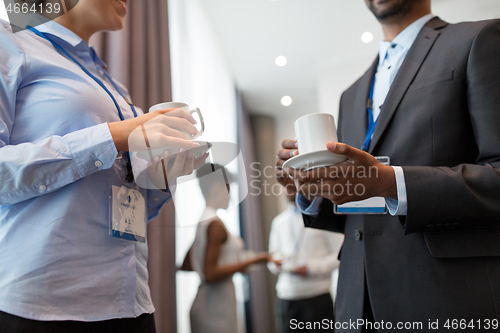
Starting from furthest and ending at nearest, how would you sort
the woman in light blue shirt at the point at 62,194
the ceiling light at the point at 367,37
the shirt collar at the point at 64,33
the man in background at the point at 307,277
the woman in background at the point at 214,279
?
the ceiling light at the point at 367,37 < the man in background at the point at 307,277 < the woman in background at the point at 214,279 < the shirt collar at the point at 64,33 < the woman in light blue shirt at the point at 62,194

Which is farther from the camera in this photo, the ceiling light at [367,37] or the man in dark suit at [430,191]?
the ceiling light at [367,37]

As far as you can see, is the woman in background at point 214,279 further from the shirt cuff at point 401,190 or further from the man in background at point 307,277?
the shirt cuff at point 401,190

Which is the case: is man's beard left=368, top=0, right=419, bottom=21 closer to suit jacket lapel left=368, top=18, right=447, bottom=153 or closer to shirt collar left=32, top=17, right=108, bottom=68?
suit jacket lapel left=368, top=18, right=447, bottom=153

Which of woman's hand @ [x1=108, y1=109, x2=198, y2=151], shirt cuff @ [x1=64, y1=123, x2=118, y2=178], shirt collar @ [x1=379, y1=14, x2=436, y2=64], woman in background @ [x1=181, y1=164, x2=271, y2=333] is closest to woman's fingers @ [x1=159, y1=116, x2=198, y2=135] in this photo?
woman's hand @ [x1=108, y1=109, x2=198, y2=151]

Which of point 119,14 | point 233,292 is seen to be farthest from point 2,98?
point 233,292

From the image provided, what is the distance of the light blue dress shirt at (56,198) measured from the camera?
0.57 m

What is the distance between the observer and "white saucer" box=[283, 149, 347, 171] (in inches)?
23.3

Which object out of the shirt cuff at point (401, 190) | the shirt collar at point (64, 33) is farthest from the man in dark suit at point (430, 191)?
the shirt collar at point (64, 33)

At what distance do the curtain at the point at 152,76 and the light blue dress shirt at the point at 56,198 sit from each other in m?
0.82

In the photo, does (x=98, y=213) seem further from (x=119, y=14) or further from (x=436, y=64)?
(x=436, y=64)

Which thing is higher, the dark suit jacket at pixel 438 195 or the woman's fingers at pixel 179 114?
the woman's fingers at pixel 179 114

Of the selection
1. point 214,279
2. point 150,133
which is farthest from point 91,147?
point 214,279

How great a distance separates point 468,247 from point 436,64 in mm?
474

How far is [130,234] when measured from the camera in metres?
0.70
